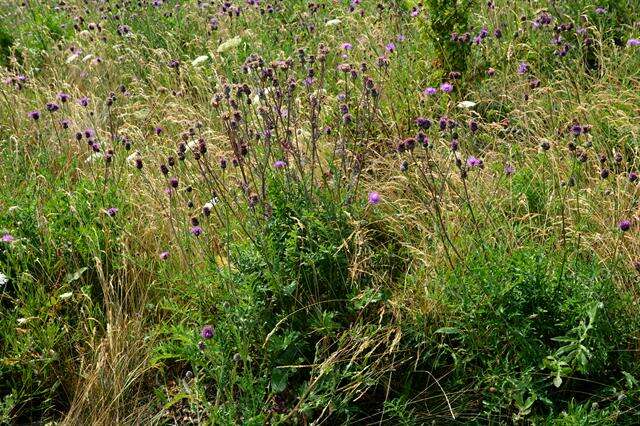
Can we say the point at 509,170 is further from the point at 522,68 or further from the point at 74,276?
the point at 74,276

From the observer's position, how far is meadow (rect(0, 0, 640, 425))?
8.44ft

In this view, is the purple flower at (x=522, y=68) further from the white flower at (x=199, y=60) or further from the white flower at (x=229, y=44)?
the white flower at (x=199, y=60)

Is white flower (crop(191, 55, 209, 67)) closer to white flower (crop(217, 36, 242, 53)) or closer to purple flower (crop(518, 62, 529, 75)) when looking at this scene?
white flower (crop(217, 36, 242, 53))

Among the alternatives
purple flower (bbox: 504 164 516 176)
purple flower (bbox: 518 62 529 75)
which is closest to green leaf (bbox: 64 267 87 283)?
purple flower (bbox: 504 164 516 176)

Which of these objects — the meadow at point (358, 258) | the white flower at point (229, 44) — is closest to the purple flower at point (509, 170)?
the meadow at point (358, 258)

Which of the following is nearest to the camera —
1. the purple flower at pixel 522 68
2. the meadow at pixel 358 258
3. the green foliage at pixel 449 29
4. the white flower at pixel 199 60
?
the meadow at pixel 358 258

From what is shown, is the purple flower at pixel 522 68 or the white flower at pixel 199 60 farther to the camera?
the white flower at pixel 199 60

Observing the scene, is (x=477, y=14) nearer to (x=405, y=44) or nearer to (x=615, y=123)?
(x=405, y=44)

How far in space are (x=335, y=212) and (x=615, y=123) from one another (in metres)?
1.61

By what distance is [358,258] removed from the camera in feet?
9.85

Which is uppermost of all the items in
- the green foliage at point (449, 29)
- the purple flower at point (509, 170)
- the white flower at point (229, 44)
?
the white flower at point (229, 44)

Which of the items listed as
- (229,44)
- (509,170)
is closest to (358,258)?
(509,170)

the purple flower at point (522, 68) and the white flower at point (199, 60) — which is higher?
the white flower at point (199, 60)

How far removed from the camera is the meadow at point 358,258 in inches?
101
